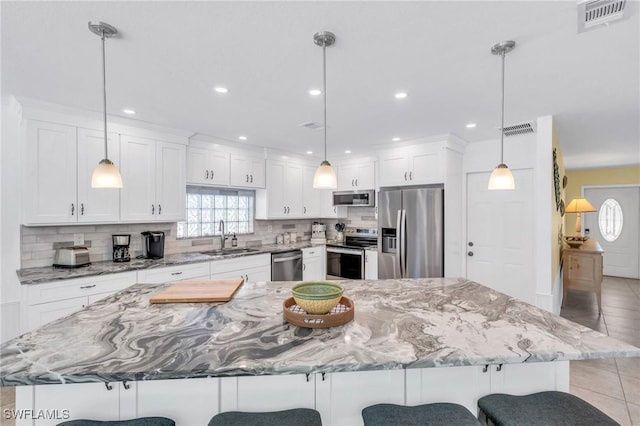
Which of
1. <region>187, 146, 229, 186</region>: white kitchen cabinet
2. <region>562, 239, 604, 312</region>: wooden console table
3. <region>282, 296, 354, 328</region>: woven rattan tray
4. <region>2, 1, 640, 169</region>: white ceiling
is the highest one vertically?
<region>2, 1, 640, 169</region>: white ceiling

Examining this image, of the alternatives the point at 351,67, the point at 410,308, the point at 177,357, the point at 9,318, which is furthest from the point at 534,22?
the point at 9,318

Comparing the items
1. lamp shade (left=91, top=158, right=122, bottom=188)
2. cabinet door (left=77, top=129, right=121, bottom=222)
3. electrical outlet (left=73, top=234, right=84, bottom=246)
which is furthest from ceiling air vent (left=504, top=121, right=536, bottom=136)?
electrical outlet (left=73, top=234, right=84, bottom=246)

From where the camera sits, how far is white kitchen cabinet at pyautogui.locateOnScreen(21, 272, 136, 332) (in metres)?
2.40

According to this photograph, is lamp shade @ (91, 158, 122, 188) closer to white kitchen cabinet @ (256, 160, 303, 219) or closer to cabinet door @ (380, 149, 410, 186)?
white kitchen cabinet @ (256, 160, 303, 219)

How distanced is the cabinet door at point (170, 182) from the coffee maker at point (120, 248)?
390 mm

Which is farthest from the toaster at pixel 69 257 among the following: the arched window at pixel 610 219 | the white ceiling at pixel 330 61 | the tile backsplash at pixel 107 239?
the arched window at pixel 610 219

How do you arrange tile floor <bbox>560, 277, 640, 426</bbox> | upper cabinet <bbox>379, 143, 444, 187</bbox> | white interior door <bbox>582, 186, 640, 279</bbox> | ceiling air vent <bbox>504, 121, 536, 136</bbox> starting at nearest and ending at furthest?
tile floor <bbox>560, 277, 640, 426</bbox>
ceiling air vent <bbox>504, 121, 536, 136</bbox>
upper cabinet <bbox>379, 143, 444, 187</bbox>
white interior door <bbox>582, 186, 640, 279</bbox>

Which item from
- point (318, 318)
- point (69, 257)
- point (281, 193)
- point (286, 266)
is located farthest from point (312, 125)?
point (69, 257)

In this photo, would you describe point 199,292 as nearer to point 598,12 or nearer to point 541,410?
point 541,410

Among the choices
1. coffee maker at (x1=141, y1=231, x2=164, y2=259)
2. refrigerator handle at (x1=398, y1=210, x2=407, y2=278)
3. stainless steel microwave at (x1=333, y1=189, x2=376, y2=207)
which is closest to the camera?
coffee maker at (x1=141, y1=231, x2=164, y2=259)

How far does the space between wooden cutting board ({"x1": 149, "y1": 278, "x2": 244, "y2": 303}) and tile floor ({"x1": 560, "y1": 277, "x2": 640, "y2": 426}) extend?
280cm

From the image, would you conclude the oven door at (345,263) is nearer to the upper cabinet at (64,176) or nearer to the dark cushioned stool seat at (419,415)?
the upper cabinet at (64,176)

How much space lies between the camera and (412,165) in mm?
4148

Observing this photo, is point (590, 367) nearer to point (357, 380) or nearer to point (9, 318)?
point (357, 380)
